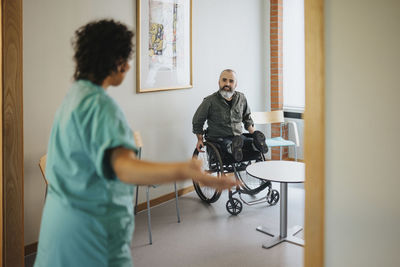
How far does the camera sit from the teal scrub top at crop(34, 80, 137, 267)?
128 cm

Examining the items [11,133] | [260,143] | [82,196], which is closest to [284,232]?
[260,143]

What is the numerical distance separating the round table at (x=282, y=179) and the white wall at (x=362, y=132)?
5.67 ft

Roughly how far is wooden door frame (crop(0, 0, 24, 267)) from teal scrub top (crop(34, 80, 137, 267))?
1.16 m

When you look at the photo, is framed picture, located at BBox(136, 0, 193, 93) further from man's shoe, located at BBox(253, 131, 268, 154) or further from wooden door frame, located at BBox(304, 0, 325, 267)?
wooden door frame, located at BBox(304, 0, 325, 267)

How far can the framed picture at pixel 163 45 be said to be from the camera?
152 inches

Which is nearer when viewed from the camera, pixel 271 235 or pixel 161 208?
A: pixel 271 235

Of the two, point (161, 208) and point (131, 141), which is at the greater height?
point (131, 141)

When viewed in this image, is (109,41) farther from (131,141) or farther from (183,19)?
(183,19)

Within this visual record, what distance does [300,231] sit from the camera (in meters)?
3.58

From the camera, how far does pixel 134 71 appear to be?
384cm

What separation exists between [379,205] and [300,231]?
7.45 ft

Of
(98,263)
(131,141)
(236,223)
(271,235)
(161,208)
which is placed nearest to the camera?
(131,141)

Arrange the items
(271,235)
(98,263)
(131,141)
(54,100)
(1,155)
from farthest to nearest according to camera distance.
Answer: (271,235) < (54,100) < (1,155) < (98,263) < (131,141)

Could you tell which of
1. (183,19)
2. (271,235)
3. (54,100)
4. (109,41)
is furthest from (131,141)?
(183,19)
